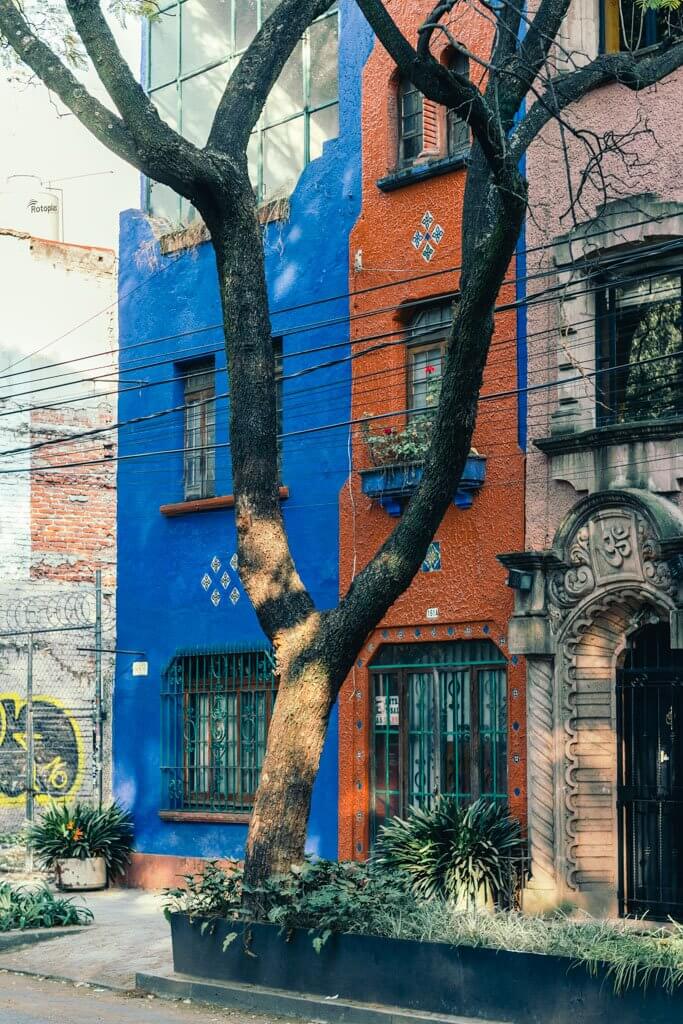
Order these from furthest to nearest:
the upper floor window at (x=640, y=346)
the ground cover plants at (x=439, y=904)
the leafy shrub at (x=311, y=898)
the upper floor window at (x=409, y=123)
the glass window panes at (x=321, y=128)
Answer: the glass window panes at (x=321, y=128)
the upper floor window at (x=409, y=123)
the upper floor window at (x=640, y=346)
the leafy shrub at (x=311, y=898)
the ground cover plants at (x=439, y=904)

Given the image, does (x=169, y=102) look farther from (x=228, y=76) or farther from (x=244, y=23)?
(x=244, y=23)

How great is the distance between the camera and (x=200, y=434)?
19469 mm

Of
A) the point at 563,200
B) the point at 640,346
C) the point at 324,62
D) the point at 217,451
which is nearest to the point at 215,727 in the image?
the point at 217,451

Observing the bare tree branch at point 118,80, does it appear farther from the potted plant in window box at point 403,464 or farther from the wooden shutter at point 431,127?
the wooden shutter at point 431,127

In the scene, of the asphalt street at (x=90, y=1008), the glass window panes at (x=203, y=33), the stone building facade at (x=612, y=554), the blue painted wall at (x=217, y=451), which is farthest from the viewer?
the glass window panes at (x=203, y=33)

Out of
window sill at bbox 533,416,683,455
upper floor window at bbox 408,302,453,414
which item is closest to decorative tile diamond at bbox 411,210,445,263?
upper floor window at bbox 408,302,453,414

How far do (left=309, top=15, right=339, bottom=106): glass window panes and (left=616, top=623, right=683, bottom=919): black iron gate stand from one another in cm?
796

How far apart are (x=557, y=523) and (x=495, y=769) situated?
2.58 metres

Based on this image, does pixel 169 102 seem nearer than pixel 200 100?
No

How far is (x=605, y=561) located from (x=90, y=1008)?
6.18m

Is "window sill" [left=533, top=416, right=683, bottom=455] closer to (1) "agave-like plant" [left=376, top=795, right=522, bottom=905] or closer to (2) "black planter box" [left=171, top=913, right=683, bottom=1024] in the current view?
(1) "agave-like plant" [left=376, top=795, right=522, bottom=905]

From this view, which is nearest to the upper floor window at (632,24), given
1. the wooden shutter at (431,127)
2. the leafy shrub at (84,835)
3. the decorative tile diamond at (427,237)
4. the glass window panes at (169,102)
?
the wooden shutter at (431,127)

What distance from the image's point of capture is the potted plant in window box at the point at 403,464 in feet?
52.1

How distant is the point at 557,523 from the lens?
1516cm
